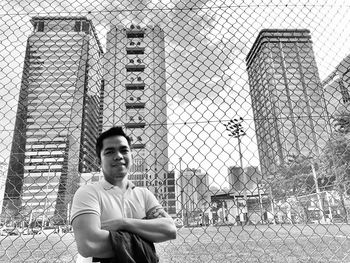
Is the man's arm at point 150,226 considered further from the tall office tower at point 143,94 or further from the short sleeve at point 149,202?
the tall office tower at point 143,94

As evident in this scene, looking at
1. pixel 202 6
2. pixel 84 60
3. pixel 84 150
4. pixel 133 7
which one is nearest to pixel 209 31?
pixel 202 6

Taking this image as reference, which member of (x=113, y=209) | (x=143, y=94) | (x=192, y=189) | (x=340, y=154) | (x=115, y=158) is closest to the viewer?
(x=113, y=209)

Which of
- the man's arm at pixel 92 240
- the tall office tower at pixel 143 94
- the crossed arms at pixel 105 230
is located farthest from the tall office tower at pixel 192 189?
the man's arm at pixel 92 240

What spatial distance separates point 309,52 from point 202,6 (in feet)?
3.18

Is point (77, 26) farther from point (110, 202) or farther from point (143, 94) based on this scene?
point (110, 202)

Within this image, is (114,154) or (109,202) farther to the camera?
(114,154)

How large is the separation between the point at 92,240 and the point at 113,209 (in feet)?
0.45

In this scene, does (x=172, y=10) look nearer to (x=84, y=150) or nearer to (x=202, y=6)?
(x=202, y=6)

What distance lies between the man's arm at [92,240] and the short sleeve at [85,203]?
36 millimetres

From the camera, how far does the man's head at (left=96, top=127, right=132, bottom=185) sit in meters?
1.11

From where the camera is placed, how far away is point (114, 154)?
3.70 ft

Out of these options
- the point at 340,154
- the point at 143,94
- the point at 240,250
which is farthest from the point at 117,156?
the point at 340,154

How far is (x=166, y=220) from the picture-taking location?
1.03 meters

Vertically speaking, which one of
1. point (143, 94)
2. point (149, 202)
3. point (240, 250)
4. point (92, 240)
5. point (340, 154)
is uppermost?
point (340, 154)
